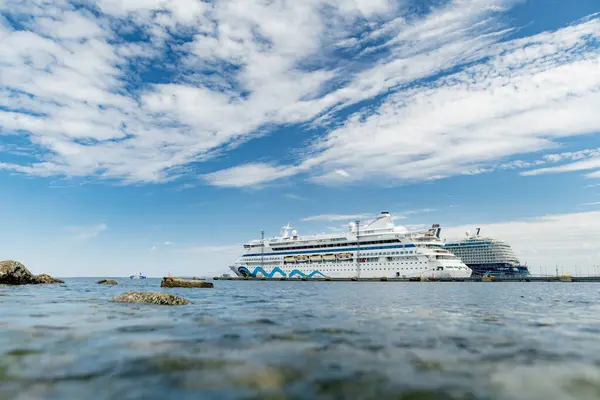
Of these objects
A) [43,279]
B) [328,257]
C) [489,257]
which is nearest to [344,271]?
[328,257]

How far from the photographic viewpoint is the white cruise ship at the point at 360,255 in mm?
98250

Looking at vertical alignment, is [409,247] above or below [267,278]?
above

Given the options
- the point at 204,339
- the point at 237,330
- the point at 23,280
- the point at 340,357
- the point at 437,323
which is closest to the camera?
the point at 340,357

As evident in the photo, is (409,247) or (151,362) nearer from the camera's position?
(151,362)

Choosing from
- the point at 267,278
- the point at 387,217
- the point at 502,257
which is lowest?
the point at 267,278

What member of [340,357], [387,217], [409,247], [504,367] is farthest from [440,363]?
[387,217]

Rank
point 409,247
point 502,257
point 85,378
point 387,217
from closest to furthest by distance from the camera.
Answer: point 85,378, point 409,247, point 387,217, point 502,257

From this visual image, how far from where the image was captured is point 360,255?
10631cm

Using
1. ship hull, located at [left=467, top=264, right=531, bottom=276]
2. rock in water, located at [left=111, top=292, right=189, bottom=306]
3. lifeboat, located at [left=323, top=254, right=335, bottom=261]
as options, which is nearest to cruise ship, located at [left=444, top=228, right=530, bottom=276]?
ship hull, located at [left=467, top=264, right=531, bottom=276]

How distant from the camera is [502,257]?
131 meters

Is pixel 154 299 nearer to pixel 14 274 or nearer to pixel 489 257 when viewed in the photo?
pixel 14 274

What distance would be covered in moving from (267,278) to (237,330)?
116 metres

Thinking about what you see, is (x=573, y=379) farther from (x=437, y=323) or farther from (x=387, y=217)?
(x=387, y=217)

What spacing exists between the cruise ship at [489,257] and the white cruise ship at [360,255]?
28.3 meters
